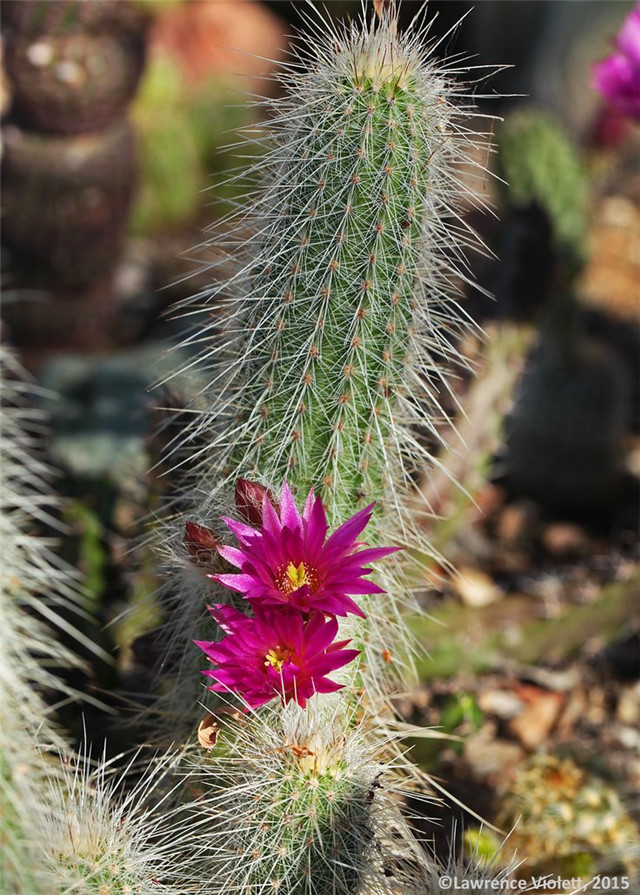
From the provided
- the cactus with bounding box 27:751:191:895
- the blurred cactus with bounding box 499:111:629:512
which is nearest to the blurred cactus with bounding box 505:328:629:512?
the blurred cactus with bounding box 499:111:629:512

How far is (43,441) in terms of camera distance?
3498 mm

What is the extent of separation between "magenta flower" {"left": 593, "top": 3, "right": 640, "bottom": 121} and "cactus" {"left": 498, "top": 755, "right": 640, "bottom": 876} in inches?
70.1

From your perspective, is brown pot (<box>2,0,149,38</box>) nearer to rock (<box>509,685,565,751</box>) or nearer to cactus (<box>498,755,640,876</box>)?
rock (<box>509,685,565,751</box>)

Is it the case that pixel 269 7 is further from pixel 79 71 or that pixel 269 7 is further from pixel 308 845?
pixel 308 845

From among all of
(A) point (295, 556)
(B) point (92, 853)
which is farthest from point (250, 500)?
(B) point (92, 853)

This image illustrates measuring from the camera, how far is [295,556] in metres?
1.47

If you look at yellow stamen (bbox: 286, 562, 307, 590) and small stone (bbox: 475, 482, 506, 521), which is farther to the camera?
small stone (bbox: 475, 482, 506, 521)

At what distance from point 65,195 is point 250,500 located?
113 inches

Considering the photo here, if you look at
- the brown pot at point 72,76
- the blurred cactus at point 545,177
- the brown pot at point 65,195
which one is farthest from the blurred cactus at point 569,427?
the brown pot at point 72,76

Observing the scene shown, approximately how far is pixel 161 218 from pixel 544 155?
2661 millimetres

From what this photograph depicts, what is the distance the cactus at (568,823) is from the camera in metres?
2.02

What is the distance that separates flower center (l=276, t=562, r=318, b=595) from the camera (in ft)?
4.80

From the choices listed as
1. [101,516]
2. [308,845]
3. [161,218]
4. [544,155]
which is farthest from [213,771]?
[161,218]

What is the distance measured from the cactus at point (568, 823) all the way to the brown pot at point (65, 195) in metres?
2.83
